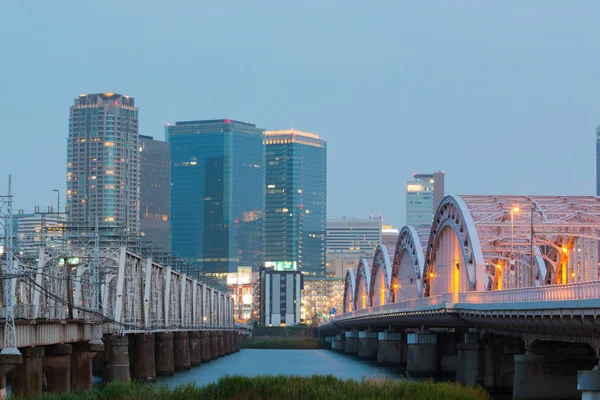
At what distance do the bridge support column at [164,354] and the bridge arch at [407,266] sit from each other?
99.2ft

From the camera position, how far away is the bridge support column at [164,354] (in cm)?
12288

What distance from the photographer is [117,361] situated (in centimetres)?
9181

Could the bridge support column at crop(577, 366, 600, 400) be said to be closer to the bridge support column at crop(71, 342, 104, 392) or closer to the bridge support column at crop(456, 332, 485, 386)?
the bridge support column at crop(71, 342, 104, 392)

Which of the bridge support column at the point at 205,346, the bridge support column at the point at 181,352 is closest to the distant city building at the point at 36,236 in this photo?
the bridge support column at the point at 181,352

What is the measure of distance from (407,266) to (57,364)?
105559 millimetres

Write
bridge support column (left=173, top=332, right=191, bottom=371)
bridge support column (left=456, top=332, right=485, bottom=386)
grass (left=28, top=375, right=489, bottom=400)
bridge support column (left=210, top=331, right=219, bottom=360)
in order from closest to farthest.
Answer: grass (left=28, top=375, right=489, bottom=400)
bridge support column (left=456, top=332, right=485, bottom=386)
bridge support column (left=173, top=332, right=191, bottom=371)
bridge support column (left=210, top=331, right=219, bottom=360)

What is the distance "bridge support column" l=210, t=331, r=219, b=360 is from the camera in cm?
18050

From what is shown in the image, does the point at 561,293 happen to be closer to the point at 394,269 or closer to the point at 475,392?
the point at 475,392

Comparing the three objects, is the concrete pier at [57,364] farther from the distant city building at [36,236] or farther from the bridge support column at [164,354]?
the bridge support column at [164,354]

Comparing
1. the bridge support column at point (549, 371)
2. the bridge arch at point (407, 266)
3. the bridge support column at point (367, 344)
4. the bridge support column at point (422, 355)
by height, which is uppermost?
the bridge arch at point (407, 266)

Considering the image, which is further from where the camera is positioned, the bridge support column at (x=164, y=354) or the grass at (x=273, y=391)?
the bridge support column at (x=164, y=354)

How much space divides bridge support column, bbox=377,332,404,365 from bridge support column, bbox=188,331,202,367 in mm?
22188

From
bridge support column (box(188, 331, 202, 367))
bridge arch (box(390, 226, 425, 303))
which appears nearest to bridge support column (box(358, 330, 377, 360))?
bridge arch (box(390, 226, 425, 303))

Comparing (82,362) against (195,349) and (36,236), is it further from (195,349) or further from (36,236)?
(195,349)
